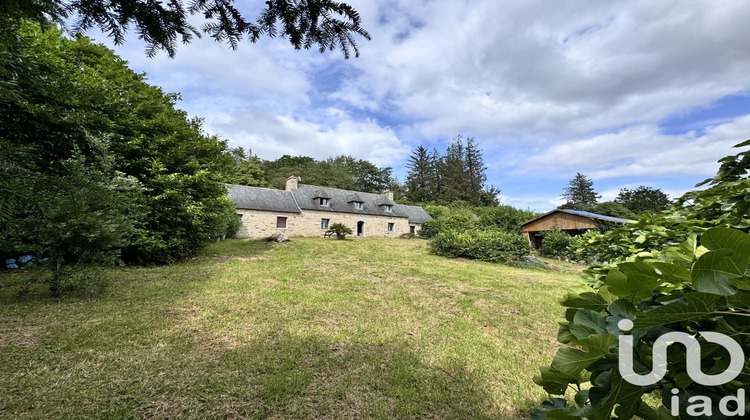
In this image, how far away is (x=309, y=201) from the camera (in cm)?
2520

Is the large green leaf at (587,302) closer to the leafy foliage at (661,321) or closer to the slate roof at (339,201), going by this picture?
the leafy foliage at (661,321)

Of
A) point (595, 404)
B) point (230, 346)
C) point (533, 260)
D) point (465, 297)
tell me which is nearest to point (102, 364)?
point (230, 346)

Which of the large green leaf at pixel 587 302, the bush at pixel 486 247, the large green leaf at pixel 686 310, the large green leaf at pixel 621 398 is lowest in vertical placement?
the bush at pixel 486 247

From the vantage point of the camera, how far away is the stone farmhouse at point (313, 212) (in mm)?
22062

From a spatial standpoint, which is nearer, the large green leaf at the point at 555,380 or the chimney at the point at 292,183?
the large green leaf at the point at 555,380

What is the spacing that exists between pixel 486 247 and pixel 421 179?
31.8 meters

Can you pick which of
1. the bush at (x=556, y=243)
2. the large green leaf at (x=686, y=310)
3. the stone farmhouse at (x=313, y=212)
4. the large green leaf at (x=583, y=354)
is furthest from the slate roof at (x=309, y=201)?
the large green leaf at (x=686, y=310)

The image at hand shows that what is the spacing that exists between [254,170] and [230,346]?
113 ft

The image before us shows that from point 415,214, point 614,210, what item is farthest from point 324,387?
point 614,210

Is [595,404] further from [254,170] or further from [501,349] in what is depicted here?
[254,170]

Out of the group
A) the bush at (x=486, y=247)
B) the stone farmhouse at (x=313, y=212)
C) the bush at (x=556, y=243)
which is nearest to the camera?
the bush at (x=486, y=247)

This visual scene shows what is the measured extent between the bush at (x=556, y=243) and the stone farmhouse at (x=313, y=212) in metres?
14.6

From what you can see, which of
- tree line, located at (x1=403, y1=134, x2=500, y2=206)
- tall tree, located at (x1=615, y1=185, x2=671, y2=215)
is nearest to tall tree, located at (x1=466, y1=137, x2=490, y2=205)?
tree line, located at (x1=403, y1=134, x2=500, y2=206)

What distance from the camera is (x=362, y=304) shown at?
6.02 meters
